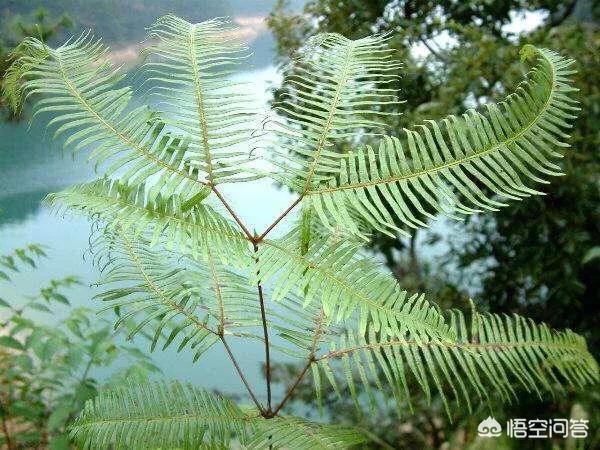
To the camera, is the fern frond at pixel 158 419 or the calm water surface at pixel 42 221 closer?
the fern frond at pixel 158 419

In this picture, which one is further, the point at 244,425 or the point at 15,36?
the point at 15,36

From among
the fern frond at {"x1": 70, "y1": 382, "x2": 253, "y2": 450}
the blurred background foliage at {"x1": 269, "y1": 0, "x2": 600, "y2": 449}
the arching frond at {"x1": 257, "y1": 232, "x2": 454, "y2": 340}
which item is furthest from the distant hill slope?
the arching frond at {"x1": 257, "y1": 232, "x2": 454, "y2": 340}

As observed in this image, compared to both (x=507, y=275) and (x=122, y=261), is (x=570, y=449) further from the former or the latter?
(x=122, y=261)

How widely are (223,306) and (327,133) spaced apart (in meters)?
0.27

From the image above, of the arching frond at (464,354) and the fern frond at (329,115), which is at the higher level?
the fern frond at (329,115)

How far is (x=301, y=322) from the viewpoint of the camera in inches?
30.1

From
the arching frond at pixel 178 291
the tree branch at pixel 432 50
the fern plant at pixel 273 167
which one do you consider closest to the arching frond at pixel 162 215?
the fern plant at pixel 273 167

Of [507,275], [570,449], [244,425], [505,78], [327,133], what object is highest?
[505,78]

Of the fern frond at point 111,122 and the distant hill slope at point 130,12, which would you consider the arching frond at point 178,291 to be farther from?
the distant hill slope at point 130,12

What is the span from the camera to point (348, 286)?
522mm

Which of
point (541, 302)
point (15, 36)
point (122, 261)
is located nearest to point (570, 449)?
point (541, 302)

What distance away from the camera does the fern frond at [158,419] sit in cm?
70

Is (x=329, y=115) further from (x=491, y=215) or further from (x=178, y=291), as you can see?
(x=491, y=215)

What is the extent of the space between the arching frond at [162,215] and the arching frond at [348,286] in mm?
37
